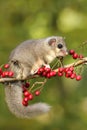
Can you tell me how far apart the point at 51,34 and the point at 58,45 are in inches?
159

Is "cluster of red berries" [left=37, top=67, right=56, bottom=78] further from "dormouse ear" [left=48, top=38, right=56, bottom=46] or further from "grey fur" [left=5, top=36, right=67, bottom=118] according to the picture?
"dormouse ear" [left=48, top=38, right=56, bottom=46]

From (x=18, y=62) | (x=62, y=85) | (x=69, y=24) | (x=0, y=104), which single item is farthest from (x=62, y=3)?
(x=18, y=62)

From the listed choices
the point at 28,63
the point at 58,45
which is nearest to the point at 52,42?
the point at 58,45

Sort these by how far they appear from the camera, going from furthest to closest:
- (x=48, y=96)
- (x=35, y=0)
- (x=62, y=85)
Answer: (x=62, y=85), (x=35, y=0), (x=48, y=96)

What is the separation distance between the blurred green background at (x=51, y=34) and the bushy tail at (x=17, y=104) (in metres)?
3.38

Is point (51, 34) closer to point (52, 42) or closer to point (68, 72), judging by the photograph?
point (52, 42)

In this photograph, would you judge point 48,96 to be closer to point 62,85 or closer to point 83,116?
point 83,116

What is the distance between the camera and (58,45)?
6754 mm

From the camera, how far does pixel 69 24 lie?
10.9m

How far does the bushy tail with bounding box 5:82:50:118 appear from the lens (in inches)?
224

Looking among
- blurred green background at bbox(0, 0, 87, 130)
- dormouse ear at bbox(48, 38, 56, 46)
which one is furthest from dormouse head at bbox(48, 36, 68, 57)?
blurred green background at bbox(0, 0, 87, 130)

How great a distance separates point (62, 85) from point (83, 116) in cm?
140

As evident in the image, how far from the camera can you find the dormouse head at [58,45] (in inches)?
256

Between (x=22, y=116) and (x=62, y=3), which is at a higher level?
(x=62, y=3)
